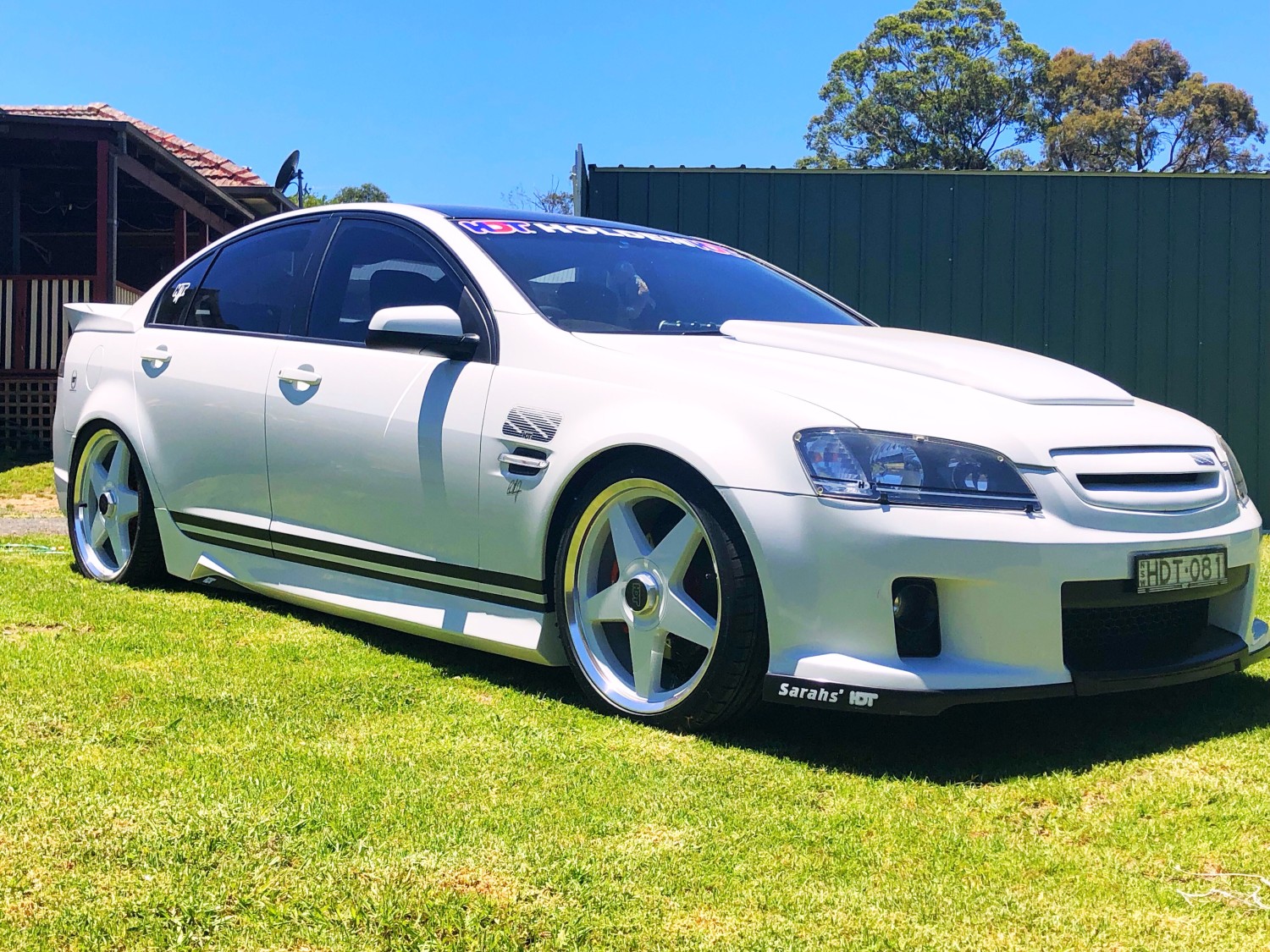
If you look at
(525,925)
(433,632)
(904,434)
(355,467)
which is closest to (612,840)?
(525,925)

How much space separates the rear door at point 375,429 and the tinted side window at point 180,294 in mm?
916

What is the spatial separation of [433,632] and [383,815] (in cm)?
137

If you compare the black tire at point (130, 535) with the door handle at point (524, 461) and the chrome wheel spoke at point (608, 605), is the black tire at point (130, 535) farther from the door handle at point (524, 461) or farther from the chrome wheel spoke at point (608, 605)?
the chrome wheel spoke at point (608, 605)

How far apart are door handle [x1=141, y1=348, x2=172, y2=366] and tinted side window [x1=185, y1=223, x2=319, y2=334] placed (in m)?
0.15

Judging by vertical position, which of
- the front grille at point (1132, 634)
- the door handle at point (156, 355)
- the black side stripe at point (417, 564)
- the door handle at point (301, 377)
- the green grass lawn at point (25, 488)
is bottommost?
the green grass lawn at point (25, 488)

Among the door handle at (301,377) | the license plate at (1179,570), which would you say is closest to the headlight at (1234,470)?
the license plate at (1179,570)

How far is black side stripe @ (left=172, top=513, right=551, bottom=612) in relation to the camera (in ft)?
12.3

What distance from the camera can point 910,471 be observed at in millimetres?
3023

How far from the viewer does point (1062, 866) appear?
2436mm

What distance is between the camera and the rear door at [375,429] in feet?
12.6

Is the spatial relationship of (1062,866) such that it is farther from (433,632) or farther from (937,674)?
(433,632)

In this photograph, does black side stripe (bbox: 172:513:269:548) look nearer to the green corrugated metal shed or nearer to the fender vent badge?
the fender vent badge

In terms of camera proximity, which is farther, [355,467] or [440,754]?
[355,467]

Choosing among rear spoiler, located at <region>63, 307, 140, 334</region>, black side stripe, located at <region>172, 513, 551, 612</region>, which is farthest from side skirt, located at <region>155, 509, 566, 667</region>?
rear spoiler, located at <region>63, 307, 140, 334</region>
